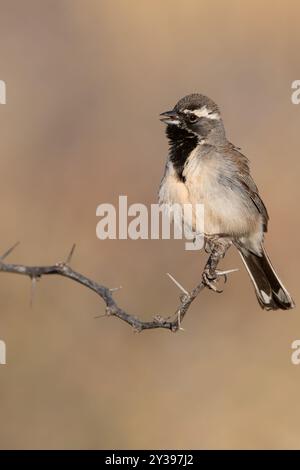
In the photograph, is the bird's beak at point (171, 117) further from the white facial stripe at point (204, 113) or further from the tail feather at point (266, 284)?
the tail feather at point (266, 284)

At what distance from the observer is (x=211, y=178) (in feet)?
22.5

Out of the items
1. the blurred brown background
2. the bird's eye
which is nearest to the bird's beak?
the bird's eye

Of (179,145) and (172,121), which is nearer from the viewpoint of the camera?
(172,121)

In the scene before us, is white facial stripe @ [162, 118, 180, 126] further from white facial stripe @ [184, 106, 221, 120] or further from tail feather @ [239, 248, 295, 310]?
tail feather @ [239, 248, 295, 310]

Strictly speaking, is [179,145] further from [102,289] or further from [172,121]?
[102,289]

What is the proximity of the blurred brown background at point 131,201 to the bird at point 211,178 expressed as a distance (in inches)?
58.4

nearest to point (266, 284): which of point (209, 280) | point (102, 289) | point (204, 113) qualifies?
point (204, 113)

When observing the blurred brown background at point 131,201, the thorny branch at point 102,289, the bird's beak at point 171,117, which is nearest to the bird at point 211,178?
the bird's beak at point 171,117

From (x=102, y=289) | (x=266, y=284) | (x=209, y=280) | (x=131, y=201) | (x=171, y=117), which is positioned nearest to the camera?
(x=102, y=289)

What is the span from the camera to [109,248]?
9320mm

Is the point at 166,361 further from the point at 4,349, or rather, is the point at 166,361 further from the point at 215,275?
the point at 215,275

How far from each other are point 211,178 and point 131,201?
2859 millimetres

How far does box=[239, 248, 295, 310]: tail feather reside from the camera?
7.09m

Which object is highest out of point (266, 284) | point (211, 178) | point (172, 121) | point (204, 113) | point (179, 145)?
point (204, 113)
